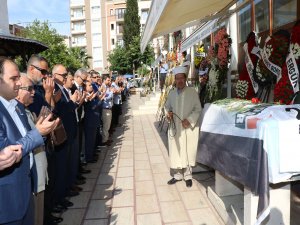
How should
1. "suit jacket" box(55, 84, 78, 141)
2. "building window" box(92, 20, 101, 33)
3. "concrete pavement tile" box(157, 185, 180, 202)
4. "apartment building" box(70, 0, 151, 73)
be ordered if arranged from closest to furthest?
"suit jacket" box(55, 84, 78, 141), "concrete pavement tile" box(157, 185, 180, 202), "apartment building" box(70, 0, 151, 73), "building window" box(92, 20, 101, 33)

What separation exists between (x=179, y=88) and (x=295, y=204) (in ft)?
7.63

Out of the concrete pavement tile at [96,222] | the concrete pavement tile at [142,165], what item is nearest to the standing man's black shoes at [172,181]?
the concrete pavement tile at [142,165]

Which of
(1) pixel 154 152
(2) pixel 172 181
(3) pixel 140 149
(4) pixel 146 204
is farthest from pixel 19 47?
(4) pixel 146 204

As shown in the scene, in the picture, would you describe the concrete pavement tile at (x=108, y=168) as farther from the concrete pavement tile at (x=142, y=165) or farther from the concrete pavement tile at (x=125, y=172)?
the concrete pavement tile at (x=142, y=165)

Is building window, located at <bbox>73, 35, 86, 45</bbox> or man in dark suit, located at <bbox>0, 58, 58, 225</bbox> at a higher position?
building window, located at <bbox>73, 35, 86, 45</bbox>

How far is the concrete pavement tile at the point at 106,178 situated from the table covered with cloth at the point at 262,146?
253 cm

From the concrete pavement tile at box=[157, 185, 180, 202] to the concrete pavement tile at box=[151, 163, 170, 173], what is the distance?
2.90 ft

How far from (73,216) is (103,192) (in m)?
0.91

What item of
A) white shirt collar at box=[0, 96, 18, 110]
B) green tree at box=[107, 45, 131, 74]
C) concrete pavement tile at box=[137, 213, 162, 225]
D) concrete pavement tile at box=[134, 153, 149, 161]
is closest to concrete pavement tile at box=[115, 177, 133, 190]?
concrete pavement tile at box=[137, 213, 162, 225]

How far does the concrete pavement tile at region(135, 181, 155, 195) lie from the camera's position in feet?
16.4

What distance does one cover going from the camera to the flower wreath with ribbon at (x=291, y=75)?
3785 millimetres

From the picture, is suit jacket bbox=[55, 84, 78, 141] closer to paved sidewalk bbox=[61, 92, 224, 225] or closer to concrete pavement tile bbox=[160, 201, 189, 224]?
paved sidewalk bbox=[61, 92, 224, 225]

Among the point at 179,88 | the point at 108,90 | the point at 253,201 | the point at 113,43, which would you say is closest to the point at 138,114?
the point at 108,90

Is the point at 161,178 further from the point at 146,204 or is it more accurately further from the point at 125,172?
the point at 146,204
